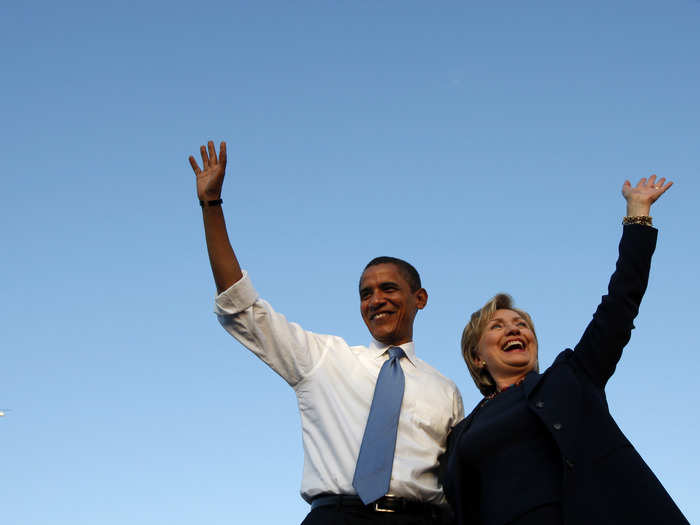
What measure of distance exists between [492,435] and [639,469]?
0.93m

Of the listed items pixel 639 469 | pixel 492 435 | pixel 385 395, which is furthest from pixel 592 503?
pixel 385 395

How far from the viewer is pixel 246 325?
5863 mm

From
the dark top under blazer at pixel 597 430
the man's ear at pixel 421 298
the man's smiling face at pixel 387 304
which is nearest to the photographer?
the dark top under blazer at pixel 597 430

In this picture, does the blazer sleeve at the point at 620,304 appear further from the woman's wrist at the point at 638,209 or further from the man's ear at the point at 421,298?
the man's ear at the point at 421,298

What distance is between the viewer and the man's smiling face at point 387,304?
6.56 metres

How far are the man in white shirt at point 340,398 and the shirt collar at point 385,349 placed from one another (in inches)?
Result: 0.4

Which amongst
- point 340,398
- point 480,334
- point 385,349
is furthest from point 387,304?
point 340,398

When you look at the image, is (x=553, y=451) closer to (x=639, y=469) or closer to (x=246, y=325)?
(x=639, y=469)

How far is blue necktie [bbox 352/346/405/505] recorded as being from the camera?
534 centimetres

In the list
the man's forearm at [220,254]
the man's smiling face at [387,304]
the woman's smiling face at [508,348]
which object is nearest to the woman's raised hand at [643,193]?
the woman's smiling face at [508,348]

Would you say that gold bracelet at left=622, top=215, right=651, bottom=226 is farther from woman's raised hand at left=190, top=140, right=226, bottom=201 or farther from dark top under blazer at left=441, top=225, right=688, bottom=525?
woman's raised hand at left=190, top=140, right=226, bottom=201

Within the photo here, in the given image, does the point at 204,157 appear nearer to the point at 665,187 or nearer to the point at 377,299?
the point at 377,299

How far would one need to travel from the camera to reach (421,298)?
22.9 ft

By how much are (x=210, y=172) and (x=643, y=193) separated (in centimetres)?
301
